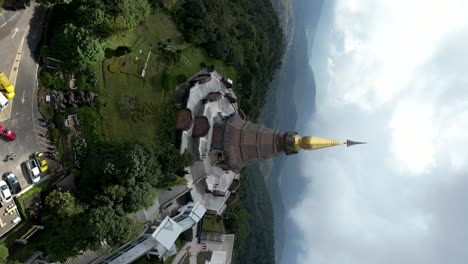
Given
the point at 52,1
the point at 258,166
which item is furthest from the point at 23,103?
the point at 258,166

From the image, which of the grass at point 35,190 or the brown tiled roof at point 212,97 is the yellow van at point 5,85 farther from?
the brown tiled roof at point 212,97

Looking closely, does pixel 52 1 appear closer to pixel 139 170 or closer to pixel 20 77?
pixel 20 77

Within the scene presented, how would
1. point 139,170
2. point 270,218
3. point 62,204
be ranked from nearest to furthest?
point 62,204 < point 139,170 < point 270,218

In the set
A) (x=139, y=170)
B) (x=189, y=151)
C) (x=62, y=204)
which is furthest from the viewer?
(x=189, y=151)

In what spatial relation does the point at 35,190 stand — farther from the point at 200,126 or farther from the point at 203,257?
the point at 203,257

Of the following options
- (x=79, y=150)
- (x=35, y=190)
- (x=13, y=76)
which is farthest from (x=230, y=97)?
(x=35, y=190)

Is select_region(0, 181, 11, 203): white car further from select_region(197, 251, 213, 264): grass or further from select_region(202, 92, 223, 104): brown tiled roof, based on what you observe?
select_region(197, 251, 213, 264): grass

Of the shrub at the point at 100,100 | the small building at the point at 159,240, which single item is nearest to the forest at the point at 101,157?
the shrub at the point at 100,100
